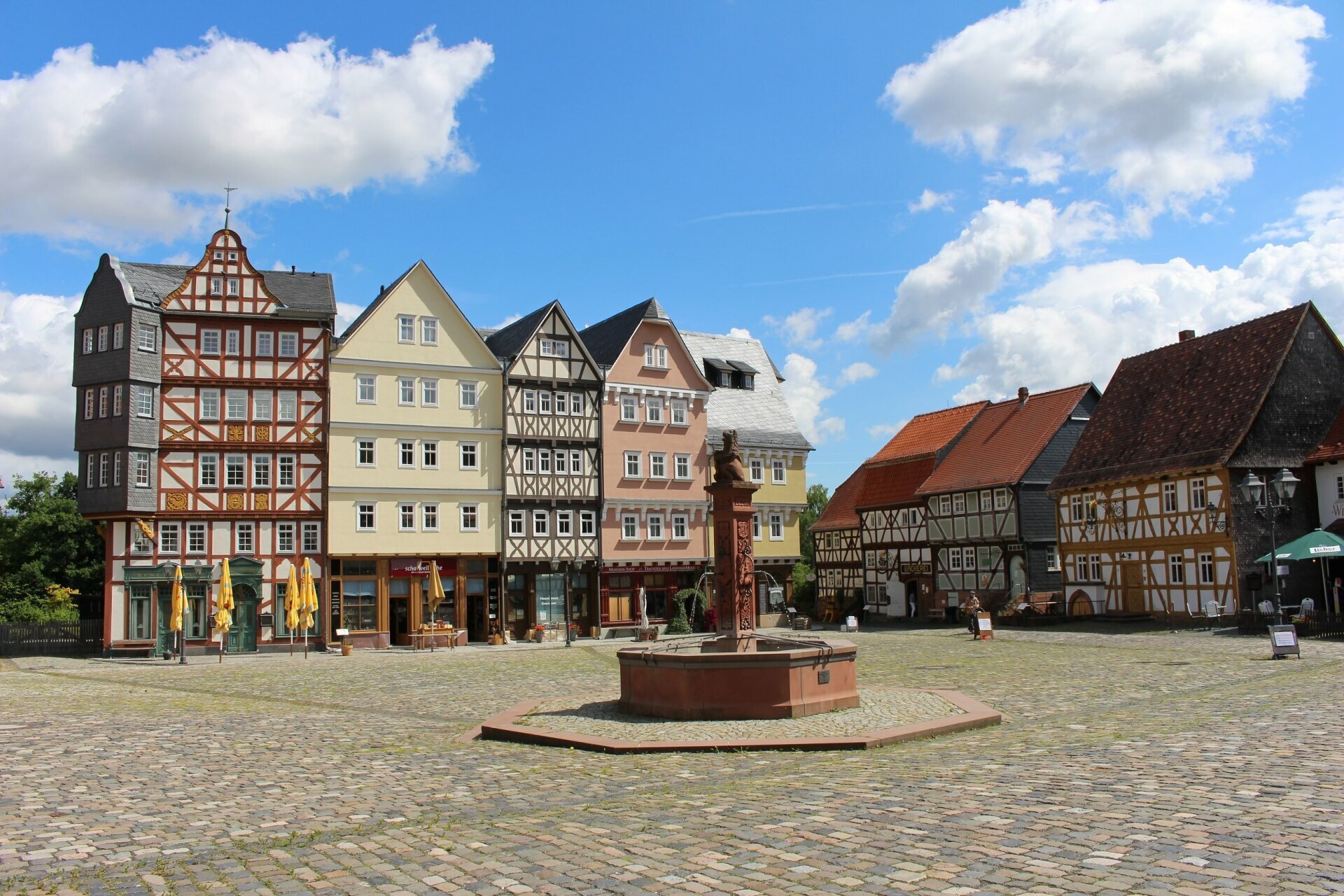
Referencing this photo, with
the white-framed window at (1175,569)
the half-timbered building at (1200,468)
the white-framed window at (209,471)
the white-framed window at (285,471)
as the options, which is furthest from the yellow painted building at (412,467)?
the white-framed window at (1175,569)

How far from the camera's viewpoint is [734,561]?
18312mm

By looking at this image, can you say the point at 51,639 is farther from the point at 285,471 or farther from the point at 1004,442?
the point at 1004,442

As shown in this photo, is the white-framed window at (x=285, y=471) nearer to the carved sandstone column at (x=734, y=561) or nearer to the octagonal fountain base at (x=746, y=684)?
the carved sandstone column at (x=734, y=561)

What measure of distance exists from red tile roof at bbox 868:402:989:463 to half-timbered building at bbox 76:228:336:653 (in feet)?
97.7

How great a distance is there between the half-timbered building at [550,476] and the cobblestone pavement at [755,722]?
29.1 m

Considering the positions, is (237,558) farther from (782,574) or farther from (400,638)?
(782,574)

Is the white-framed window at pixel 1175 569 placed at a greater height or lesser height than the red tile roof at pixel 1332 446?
lesser


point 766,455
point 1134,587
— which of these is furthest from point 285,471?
point 1134,587

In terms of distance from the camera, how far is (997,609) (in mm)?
47281

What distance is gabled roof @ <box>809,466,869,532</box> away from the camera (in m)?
62.0

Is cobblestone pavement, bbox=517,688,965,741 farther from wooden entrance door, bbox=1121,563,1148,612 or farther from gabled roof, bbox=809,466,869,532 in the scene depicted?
gabled roof, bbox=809,466,869,532

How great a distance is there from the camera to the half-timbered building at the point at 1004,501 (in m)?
49.4

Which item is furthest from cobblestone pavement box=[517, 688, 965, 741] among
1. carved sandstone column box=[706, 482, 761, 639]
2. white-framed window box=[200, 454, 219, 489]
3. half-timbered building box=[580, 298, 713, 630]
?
half-timbered building box=[580, 298, 713, 630]

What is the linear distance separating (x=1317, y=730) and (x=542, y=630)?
34692 mm
